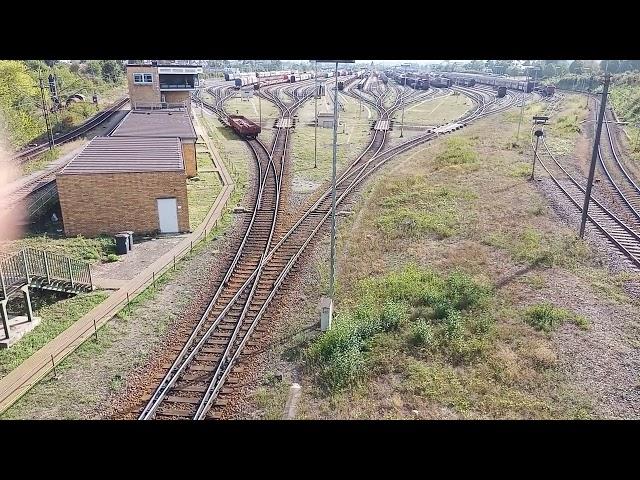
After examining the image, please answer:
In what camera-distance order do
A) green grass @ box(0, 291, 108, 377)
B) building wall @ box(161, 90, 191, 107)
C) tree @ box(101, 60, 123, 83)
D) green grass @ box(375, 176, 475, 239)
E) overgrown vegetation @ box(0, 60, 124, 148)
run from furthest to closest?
tree @ box(101, 60, 123, 83)
building wall @ box(161, 90, 191, 107)
overgrown vegetation @ box(0, 60, 124, 148)
green grass @ box(375, 176, 475, 239)
green grass @ box(0, 291, 108, 377)

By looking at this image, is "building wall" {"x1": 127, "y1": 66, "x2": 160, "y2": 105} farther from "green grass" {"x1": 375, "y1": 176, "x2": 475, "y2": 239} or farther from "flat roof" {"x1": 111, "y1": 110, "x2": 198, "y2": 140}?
"green grass" {"x1": 375, "y1": 176, "x2": 475, "y2": 239}

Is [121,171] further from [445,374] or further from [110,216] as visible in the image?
[445,374]

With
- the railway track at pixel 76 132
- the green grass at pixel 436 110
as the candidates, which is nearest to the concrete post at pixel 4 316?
the railway track at pixel 76 132

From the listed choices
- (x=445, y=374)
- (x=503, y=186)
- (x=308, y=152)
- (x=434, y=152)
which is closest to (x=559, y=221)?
(x=503, y=186)

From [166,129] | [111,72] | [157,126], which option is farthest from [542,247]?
[111,72]

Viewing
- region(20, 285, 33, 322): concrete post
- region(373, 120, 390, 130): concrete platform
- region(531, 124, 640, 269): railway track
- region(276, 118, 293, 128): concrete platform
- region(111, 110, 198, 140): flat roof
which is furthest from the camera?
region(276, 118, 293, 128): concrete platform

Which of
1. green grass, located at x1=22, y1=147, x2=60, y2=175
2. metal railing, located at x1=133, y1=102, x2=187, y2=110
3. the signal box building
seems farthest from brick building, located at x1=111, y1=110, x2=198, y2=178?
metal railing, located at x1=133, y1=102, x2=187, y2=110

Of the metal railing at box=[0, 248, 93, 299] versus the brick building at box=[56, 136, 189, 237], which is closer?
the metal railing at box=[0, 248, 93, 299]
